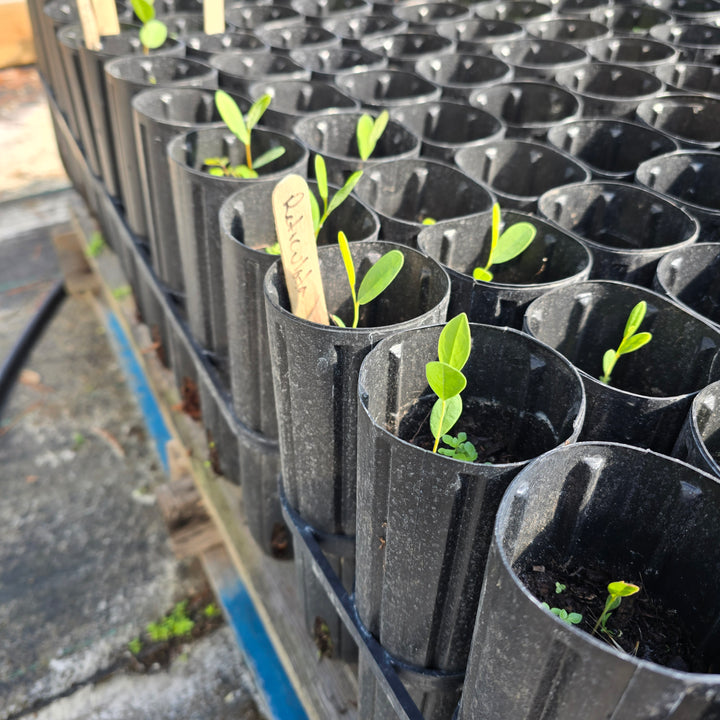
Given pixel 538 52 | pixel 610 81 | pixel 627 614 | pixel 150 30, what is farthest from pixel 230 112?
pixel 538 52

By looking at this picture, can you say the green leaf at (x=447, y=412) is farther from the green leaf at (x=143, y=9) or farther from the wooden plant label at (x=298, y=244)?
the green leaf at (x=143, y=9)

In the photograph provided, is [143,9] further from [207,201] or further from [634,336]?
[634,336]

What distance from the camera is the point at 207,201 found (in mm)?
1082

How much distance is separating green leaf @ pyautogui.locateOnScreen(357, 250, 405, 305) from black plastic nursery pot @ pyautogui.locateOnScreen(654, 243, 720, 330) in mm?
396

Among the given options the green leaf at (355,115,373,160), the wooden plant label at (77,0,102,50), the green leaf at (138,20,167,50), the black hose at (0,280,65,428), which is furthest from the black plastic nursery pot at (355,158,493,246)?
the black hose at (0,280,65,428)

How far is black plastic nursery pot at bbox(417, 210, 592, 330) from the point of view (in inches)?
34.3

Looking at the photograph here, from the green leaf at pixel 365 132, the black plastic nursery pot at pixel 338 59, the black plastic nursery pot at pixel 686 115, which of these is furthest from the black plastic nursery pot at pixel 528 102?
the green leaf at pixel 365 132

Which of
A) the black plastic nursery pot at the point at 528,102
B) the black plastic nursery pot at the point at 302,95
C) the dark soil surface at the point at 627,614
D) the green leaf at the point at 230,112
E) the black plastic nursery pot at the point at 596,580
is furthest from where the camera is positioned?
the black plastic nursery pot at the point at 528,102

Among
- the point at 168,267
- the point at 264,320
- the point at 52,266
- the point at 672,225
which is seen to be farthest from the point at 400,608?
the point at 52,266

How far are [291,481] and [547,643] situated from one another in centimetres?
55

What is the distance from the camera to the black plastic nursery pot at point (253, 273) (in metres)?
0.96

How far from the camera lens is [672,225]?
42.5 inches

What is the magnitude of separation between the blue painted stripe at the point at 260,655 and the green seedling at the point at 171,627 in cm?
32

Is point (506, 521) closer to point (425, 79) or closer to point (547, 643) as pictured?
point (547, 643)
